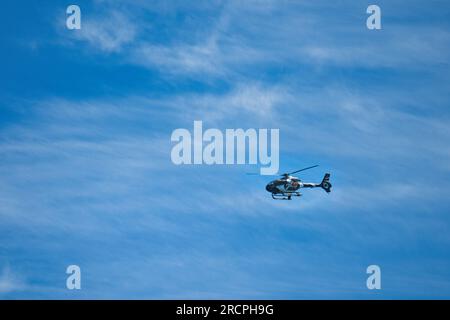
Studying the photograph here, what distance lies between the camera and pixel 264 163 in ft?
382
